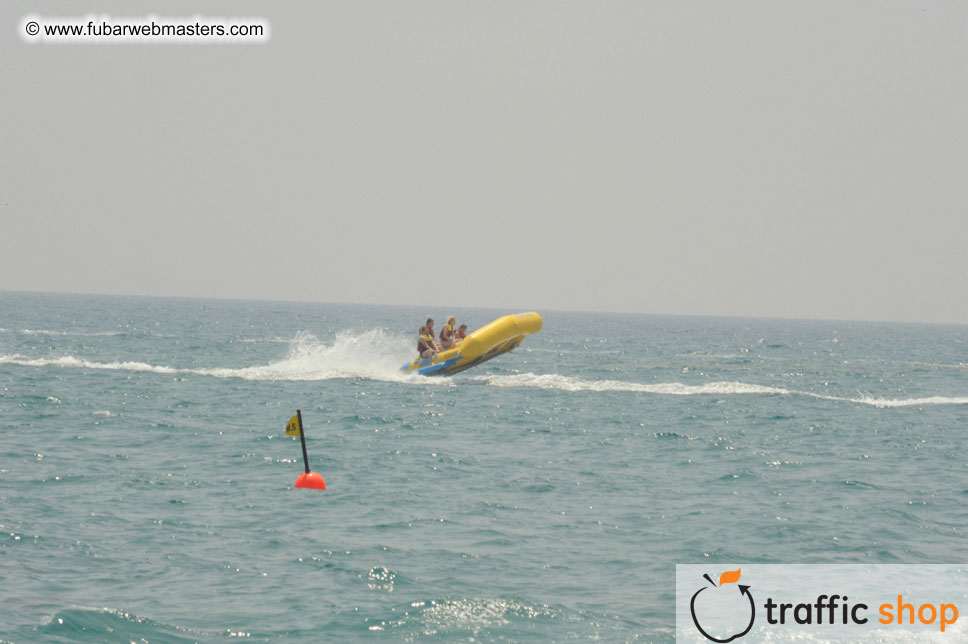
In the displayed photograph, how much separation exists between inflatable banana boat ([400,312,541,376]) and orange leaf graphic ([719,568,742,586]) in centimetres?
1440

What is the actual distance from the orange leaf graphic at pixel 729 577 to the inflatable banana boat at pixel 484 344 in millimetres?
14402

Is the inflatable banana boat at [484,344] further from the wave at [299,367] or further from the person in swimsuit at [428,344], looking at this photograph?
the wave at [299,367]

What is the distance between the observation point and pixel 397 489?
40.1 ft

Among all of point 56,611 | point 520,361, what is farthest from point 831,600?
point 520,361

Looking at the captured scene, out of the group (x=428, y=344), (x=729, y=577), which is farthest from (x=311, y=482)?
(x=428, y=344)

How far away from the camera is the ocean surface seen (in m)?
7.68

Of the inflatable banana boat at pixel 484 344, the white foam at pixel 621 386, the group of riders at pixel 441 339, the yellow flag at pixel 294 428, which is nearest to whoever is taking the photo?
the yellow flag at pixel 294 428

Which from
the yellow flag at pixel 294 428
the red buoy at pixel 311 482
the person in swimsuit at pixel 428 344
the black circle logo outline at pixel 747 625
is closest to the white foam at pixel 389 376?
the person in swimsuit at pixel 428 344

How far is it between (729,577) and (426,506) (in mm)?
3864

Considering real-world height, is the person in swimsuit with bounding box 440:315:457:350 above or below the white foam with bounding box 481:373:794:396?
above

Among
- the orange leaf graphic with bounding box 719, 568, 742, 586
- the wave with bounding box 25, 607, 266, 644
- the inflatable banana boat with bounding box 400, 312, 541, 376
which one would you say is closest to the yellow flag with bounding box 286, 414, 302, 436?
the wave with bounding box 25, 607, 266, 644

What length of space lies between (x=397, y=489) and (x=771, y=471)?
236 inches

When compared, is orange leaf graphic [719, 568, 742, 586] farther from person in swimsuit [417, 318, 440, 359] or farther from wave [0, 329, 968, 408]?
wave [0, 329, 968, 408]

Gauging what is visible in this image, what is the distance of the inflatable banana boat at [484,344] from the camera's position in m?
23.5
